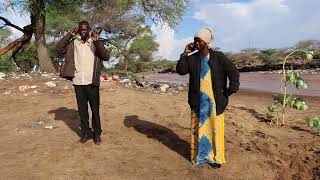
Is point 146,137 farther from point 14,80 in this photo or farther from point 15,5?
point 15,5

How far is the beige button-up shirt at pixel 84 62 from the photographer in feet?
20.6

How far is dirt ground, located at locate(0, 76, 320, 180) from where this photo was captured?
221 inches

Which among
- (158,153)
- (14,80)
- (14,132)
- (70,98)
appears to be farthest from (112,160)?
(14,80)

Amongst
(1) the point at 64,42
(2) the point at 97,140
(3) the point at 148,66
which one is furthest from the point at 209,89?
(3) the point at 148,66

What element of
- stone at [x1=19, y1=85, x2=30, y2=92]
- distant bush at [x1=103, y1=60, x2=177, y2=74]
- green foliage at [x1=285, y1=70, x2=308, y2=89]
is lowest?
distant bush at [x1=103, y1=60, x2=177, y2=74]

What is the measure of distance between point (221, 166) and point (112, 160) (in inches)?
52.8

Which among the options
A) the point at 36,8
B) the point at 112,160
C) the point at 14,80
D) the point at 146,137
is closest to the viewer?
the point at 112,160

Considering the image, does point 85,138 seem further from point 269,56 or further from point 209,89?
point 269,56

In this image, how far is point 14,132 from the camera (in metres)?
7.73

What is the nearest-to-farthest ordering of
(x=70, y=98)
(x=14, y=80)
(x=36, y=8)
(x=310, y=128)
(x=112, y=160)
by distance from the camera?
(x=112, y=160) → (x=310, y=128) → (x=70, y=98) → (x=14, y=80) → (x=36, y=8)


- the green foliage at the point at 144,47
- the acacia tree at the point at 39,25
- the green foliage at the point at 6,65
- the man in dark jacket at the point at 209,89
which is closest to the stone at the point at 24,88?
the acacia tree at the point at 39,25

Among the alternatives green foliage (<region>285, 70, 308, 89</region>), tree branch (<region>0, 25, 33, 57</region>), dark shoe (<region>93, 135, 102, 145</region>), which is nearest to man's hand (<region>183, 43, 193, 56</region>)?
dark shoe (<region>93, 135, 102, 145</region>)

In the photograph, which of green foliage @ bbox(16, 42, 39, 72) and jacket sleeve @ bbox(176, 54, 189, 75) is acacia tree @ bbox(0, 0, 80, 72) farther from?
green foliage @ bbox(16, 42, 39, 72)

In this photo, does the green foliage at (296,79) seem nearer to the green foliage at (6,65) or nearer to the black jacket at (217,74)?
the black jacket at (217,74)
